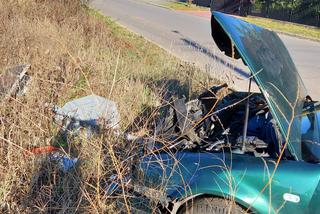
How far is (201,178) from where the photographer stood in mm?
2807

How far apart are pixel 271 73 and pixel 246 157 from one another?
2.11 feet

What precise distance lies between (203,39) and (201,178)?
40.7ft

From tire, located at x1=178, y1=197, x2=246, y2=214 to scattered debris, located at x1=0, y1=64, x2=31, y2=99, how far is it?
2418 mm

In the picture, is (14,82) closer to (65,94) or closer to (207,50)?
→ (65,94)

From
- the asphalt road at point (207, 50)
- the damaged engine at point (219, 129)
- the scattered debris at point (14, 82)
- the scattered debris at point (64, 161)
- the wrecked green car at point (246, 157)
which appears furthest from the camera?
the asphalt road at point (207, 50)

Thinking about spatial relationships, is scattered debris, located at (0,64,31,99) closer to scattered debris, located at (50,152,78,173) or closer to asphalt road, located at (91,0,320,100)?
scattered debris, located at (50,152,78,173)

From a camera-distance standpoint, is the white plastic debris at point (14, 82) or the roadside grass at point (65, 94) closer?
the roadside grass at point (65, 94)

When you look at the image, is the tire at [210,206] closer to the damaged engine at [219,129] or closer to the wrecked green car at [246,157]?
the wrecked green car at [246,157]

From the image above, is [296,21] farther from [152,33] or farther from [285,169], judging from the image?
[285,169]

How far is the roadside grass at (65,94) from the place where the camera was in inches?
122

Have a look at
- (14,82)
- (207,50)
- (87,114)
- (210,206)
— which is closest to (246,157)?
(210,206)

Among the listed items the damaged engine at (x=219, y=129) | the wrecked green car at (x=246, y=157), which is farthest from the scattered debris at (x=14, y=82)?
the wrecked green car at (x=246, y=157)

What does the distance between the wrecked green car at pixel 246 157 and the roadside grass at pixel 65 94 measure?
31cm

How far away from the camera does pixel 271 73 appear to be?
116 inches
